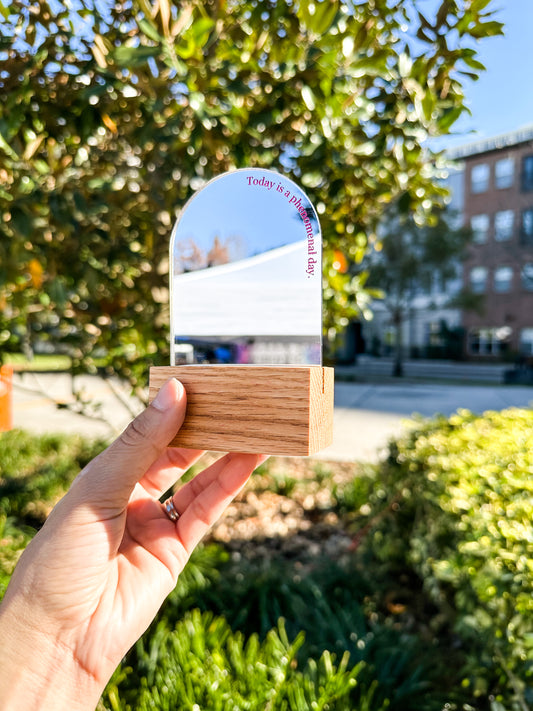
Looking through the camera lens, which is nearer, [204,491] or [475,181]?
[204,491]

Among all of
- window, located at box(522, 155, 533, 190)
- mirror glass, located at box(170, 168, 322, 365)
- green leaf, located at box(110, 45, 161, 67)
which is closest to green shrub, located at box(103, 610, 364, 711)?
mirror glass, located at box(170, 168, 322, 365)

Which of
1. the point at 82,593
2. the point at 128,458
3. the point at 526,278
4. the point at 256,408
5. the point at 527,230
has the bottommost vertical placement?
the point at 82,593

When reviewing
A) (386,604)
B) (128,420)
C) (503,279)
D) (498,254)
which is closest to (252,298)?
(386,604)

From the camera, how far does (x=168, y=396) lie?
1.20 m

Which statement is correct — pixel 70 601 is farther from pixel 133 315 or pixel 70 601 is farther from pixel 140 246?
pixel 140 246

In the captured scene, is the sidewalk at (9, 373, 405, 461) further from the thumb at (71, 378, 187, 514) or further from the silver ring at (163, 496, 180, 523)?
the thumb at (71, 378, 187, 514)

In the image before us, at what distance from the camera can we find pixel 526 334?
2673 cm

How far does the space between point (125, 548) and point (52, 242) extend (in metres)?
1.85

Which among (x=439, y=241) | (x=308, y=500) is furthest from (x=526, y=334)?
(x=308, y=500)

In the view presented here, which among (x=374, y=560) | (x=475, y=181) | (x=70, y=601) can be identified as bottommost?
(x=374, y=560)

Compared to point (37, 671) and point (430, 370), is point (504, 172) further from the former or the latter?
point (37, 671)

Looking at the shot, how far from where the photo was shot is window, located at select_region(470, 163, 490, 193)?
1075 inches

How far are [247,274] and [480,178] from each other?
30.6 m

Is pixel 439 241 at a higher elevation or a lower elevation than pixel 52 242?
higher
